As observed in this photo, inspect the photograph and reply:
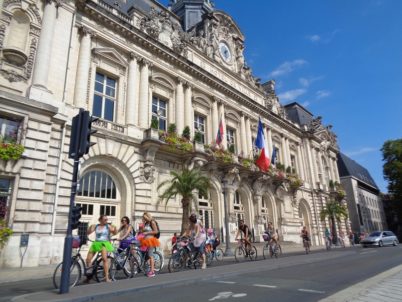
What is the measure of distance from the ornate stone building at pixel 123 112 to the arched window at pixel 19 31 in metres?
0.05

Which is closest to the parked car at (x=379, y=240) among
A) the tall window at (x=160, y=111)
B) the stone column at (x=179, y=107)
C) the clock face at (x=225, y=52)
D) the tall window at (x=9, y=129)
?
the stone column at (x=179, y=107)

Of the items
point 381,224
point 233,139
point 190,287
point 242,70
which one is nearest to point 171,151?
point 233,139

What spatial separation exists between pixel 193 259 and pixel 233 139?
19.7m

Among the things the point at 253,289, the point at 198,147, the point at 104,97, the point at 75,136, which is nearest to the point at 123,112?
the point at 104,97

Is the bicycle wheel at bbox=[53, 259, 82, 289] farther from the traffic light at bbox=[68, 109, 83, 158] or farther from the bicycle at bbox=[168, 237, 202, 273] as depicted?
the bicycle at bbox=[168, 237, 202, 273]

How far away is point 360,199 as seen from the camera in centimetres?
5675

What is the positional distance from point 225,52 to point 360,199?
4167 centimetres

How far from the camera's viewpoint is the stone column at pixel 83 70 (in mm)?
17359

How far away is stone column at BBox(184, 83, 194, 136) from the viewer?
24.1 metres

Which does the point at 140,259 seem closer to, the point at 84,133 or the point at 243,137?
the point at 84,133

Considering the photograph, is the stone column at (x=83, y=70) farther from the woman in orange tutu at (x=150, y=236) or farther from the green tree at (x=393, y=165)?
the green tree at (x=393, y=165)

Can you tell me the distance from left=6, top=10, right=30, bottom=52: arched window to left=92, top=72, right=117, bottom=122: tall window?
4.61m

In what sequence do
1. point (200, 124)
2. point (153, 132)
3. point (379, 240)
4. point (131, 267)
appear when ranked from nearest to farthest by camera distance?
point (131, 267)
point (153, 132)
point (200, 124)
point (379, 240)

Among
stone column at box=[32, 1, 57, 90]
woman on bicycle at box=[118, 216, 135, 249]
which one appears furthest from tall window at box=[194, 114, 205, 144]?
woman on bicycle at box=[118, 216, 135, 249]
